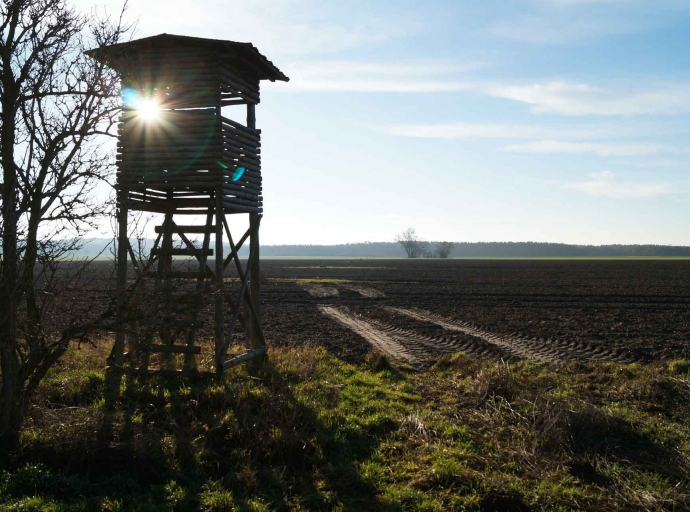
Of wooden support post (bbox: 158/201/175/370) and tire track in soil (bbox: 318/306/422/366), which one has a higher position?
wooden support post (bbox: 158/201/175/370)

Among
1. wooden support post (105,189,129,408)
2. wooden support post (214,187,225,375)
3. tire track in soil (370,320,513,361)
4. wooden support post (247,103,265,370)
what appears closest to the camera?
wooden support post (105,189,129,408)

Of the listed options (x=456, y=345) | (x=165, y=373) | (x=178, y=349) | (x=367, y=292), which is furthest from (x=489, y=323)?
(x=367, y=292)

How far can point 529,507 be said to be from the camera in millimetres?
6250

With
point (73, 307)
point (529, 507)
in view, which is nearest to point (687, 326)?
point (529, 507)

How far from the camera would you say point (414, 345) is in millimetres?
17250

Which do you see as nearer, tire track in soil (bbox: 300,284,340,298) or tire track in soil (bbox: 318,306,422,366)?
tire track in soil (bbox: 318,306,422,366)

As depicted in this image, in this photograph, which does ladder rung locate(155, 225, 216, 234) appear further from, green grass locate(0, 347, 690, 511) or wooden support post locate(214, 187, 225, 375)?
green grass locate(0, 347, 690, 511)

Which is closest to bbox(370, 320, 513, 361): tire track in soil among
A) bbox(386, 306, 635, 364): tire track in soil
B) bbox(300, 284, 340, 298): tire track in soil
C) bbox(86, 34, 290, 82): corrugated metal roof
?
bbox(386, 306, 635, 364): tire track in soil

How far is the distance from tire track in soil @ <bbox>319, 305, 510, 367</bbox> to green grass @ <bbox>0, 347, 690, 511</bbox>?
440 centimetres

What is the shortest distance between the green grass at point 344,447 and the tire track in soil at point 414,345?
173 inches

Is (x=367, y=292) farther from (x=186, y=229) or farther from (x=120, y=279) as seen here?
(x=120, y=279)

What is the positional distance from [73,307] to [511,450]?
6229 mm

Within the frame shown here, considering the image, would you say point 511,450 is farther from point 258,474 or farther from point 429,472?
point 258,474

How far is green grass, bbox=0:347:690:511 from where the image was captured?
21.0ft
